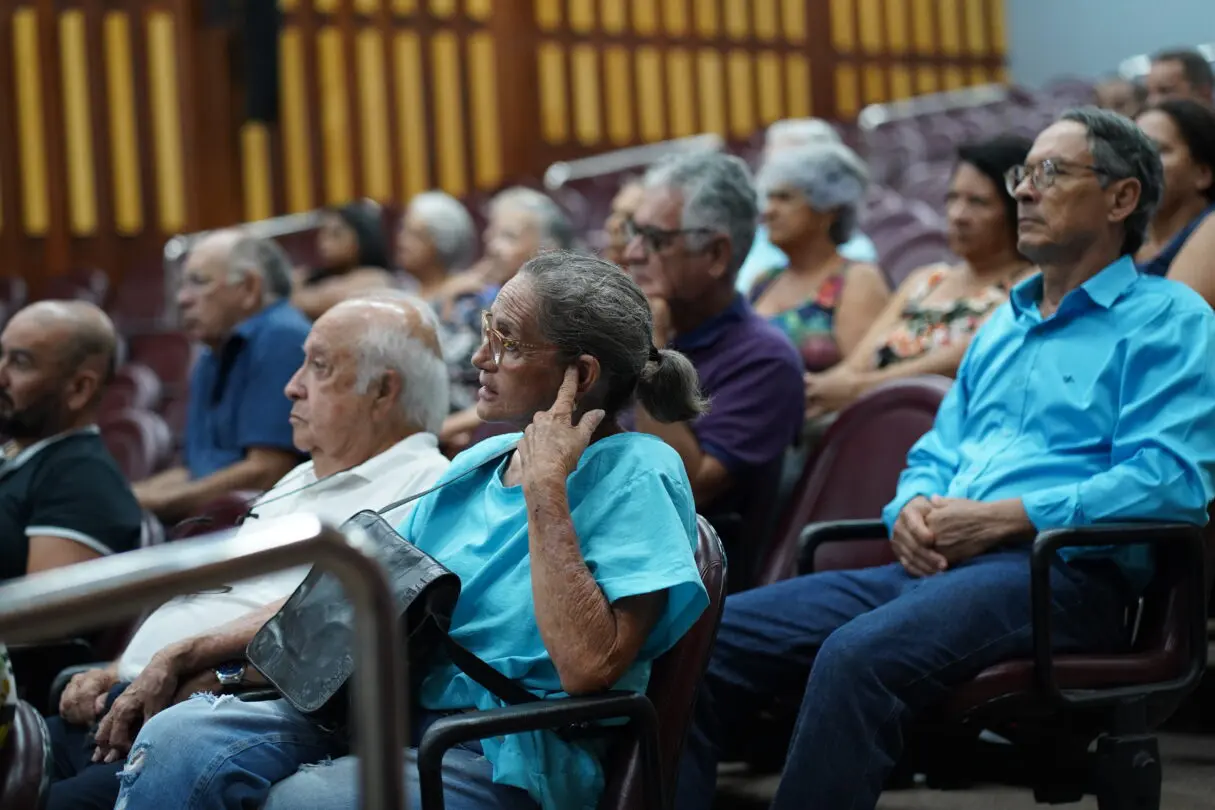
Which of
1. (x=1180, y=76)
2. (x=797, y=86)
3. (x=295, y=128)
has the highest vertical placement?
(x=797, y=86)

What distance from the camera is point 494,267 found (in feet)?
13.9

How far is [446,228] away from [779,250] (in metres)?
1.35

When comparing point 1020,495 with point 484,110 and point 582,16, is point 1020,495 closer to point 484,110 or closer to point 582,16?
point 484,110

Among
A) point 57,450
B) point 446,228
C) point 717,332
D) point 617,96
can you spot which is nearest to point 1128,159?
point 717,332

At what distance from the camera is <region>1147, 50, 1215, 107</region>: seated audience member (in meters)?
3.93

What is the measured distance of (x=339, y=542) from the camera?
987mm

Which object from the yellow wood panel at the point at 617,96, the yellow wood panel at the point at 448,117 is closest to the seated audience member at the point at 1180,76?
the yellow wood panel at the point at 448,117

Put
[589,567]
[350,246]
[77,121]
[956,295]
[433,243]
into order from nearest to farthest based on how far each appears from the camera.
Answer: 1. [589,567]
2. [956,295]
3. [433,243]
4. [350,246]
5. [77,121]

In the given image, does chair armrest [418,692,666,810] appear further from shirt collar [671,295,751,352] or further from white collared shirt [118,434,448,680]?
shirt collar [671,295,751,352]

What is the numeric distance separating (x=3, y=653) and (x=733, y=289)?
1.36m

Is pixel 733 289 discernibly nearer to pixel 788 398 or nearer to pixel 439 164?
pixel 788 398

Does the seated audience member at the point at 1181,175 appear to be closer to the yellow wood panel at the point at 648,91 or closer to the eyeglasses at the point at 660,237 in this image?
the eyeglasses at the point at 660,237

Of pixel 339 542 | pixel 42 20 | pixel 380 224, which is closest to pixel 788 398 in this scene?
pixel 339 542

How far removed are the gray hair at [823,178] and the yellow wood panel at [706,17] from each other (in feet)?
20.5
